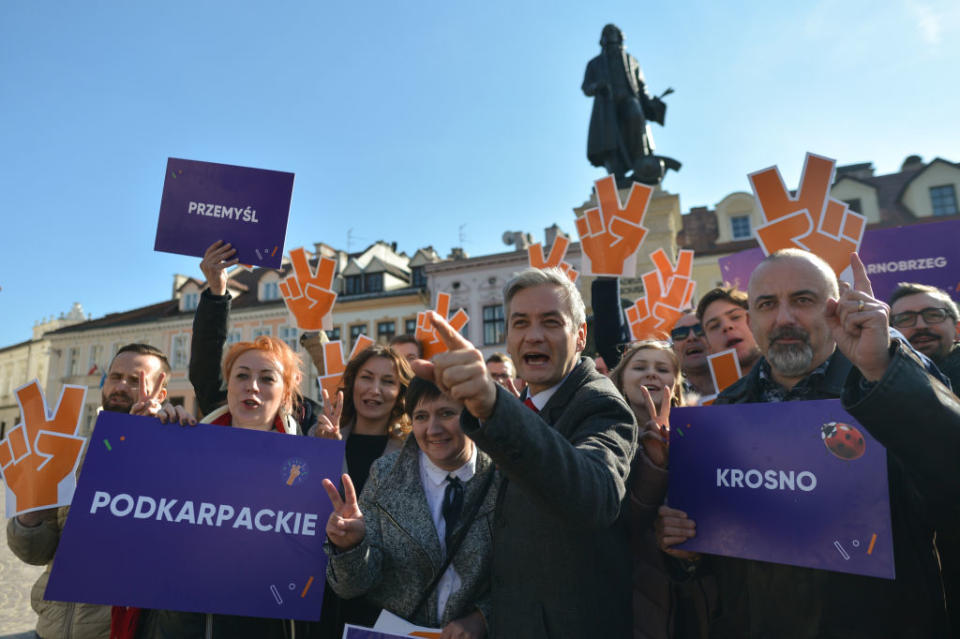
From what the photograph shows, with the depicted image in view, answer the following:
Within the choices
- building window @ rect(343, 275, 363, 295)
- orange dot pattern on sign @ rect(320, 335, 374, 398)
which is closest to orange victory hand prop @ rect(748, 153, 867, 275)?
orange dot pattern on sign @ rect(320, 335, 374, 398)

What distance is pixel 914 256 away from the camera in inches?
189

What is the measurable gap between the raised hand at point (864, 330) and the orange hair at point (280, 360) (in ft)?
7.80

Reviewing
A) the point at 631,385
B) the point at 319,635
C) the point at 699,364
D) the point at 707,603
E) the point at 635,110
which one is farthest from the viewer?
the point at 635,110

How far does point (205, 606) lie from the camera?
7.77 ft

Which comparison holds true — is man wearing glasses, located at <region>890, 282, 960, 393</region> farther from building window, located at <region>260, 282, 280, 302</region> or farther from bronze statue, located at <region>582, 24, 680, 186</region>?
building window, located at <region>260, 282, 280, 302</region>

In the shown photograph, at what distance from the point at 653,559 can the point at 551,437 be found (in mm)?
1108

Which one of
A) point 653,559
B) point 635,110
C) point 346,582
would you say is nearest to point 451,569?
point 346,582

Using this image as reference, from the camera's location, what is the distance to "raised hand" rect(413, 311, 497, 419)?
138 cm

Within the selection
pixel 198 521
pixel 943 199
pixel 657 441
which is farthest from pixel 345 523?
pixel 943 199

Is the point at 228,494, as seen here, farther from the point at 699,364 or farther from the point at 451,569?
the point at 699,364

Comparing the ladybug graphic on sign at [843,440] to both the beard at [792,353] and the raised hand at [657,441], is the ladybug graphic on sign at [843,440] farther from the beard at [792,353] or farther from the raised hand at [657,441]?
the raised hand at [657,441]

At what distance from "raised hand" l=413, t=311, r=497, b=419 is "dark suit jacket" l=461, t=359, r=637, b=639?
195mm

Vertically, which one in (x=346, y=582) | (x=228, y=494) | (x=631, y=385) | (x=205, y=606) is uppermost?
(x=631, y=385)

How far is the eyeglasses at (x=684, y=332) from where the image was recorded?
4242 mm
